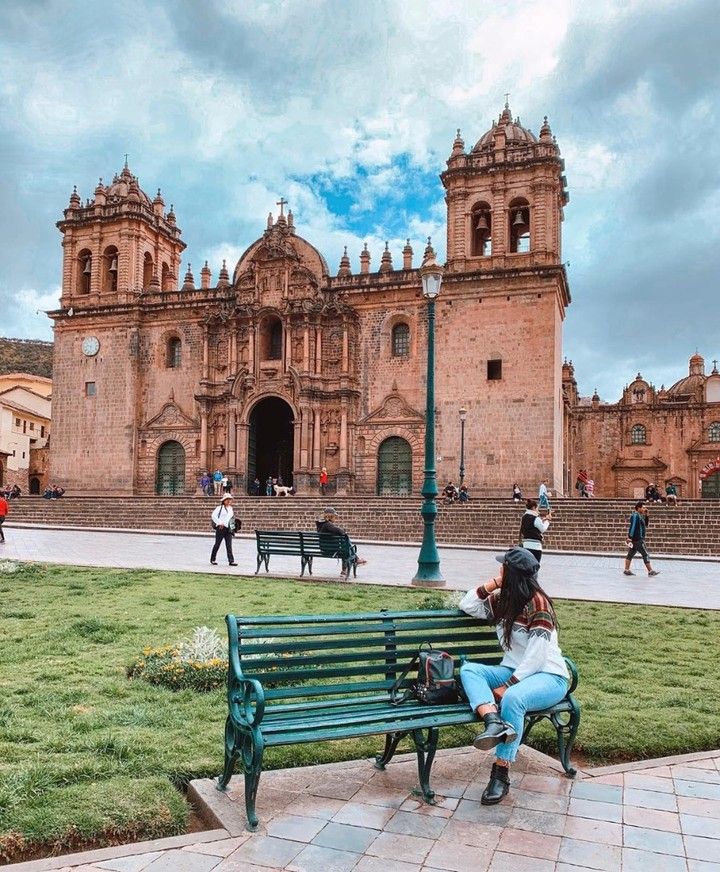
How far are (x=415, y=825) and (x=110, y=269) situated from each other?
36.9 meters

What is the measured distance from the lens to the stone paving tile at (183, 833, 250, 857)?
3.28 m

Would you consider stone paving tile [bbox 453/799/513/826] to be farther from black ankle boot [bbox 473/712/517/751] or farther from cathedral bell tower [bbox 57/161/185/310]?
cathedral bell tower [bbox 57/161/185/310]

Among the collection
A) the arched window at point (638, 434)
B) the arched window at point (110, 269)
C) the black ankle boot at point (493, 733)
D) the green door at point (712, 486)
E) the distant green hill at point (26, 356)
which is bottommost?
the black ankle boot at point (493, 733)

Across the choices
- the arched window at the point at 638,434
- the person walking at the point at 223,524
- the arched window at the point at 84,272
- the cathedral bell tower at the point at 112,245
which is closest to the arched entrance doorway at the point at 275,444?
the cathedral bell tower at the point at 112,245

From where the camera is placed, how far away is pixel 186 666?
5867mm

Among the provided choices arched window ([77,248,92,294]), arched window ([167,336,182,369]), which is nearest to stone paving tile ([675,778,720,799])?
Answer: arched window ([167,336,182,369])

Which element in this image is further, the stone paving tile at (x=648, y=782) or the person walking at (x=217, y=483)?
the person walking at (x=217, y=483)

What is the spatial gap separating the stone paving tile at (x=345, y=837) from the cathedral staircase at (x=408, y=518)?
17.6 metres

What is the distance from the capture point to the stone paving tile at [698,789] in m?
3.99

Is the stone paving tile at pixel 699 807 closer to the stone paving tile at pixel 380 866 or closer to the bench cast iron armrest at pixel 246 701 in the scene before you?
the stone paving tile at pixel 380 866

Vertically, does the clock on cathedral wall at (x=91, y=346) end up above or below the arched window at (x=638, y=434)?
above

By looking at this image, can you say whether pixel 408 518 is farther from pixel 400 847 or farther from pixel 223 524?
pixel 400 847

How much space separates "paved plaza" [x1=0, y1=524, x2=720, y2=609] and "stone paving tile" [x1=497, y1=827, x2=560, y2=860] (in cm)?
759

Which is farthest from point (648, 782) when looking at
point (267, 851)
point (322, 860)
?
point (267, 851)
